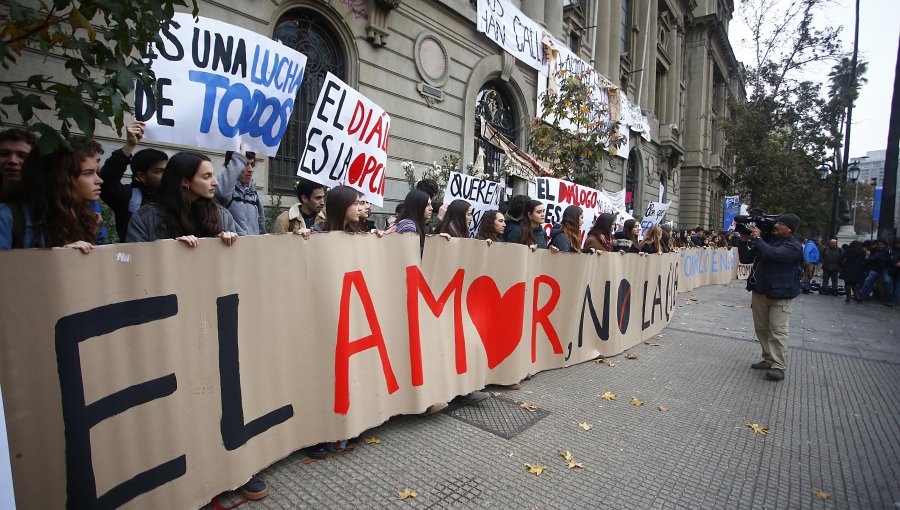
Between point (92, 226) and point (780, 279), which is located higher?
point (92, 226)

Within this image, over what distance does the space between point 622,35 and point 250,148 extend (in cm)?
2452

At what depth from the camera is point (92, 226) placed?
2.28 m

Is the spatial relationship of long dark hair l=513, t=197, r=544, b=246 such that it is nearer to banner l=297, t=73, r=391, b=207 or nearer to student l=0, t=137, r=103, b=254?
banner l=297, t=73, r=391, b=207

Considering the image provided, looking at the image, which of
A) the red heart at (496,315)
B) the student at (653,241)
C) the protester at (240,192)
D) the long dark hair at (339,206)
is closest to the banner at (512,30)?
the student at (653,241)

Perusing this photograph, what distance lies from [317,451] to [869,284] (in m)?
15.6

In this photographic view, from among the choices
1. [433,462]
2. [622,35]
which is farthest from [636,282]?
[622,35]

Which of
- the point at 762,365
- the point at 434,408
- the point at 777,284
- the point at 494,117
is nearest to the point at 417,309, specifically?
the point at 434,408

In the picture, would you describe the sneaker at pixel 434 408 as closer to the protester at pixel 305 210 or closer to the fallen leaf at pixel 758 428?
the protester at pixel 305 210

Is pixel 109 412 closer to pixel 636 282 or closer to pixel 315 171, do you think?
pixel 315 171

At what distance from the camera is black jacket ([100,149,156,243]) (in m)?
3.07

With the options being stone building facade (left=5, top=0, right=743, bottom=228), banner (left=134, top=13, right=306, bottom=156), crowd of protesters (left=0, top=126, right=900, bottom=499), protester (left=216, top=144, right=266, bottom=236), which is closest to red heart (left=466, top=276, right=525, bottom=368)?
crowd of protesters (left=0, top=126, right=900, bottom=499)

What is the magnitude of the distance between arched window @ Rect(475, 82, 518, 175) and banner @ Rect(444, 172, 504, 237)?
5616mm

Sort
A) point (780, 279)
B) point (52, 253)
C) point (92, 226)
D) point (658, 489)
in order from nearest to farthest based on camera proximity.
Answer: point (52, 253) → point (92, 226) → point (658, 489) → point (780, 279)

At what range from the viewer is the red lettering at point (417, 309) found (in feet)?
11.3
